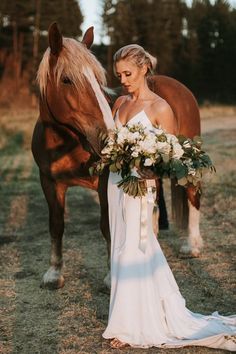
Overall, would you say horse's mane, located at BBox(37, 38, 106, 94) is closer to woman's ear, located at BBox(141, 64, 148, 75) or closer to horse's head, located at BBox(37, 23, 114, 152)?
horse's head, located at BBox(37, 23, 114, 152)

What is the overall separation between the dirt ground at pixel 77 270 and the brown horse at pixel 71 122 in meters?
0.31

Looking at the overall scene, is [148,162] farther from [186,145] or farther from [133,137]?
[186,145]

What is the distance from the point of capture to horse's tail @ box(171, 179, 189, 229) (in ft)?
18.7

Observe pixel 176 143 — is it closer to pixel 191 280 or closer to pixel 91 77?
pixel 91 77

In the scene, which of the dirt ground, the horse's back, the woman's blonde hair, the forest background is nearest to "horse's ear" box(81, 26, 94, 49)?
the horse's back

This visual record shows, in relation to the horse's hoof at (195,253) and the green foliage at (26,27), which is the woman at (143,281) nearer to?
the horse's hoof at (195,253)

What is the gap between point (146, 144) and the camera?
2957 mm

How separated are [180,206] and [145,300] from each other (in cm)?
261

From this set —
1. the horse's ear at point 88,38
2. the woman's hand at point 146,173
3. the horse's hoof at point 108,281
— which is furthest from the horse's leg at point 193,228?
the woman's hand at point 146,173

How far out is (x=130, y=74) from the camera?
3.24 metres

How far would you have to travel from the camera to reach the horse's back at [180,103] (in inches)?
228

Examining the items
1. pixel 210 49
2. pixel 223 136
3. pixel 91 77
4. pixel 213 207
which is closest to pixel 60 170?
pixel 91 77

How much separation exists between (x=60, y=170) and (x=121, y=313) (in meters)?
1.77

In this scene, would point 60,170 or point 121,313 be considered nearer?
point 121,313
